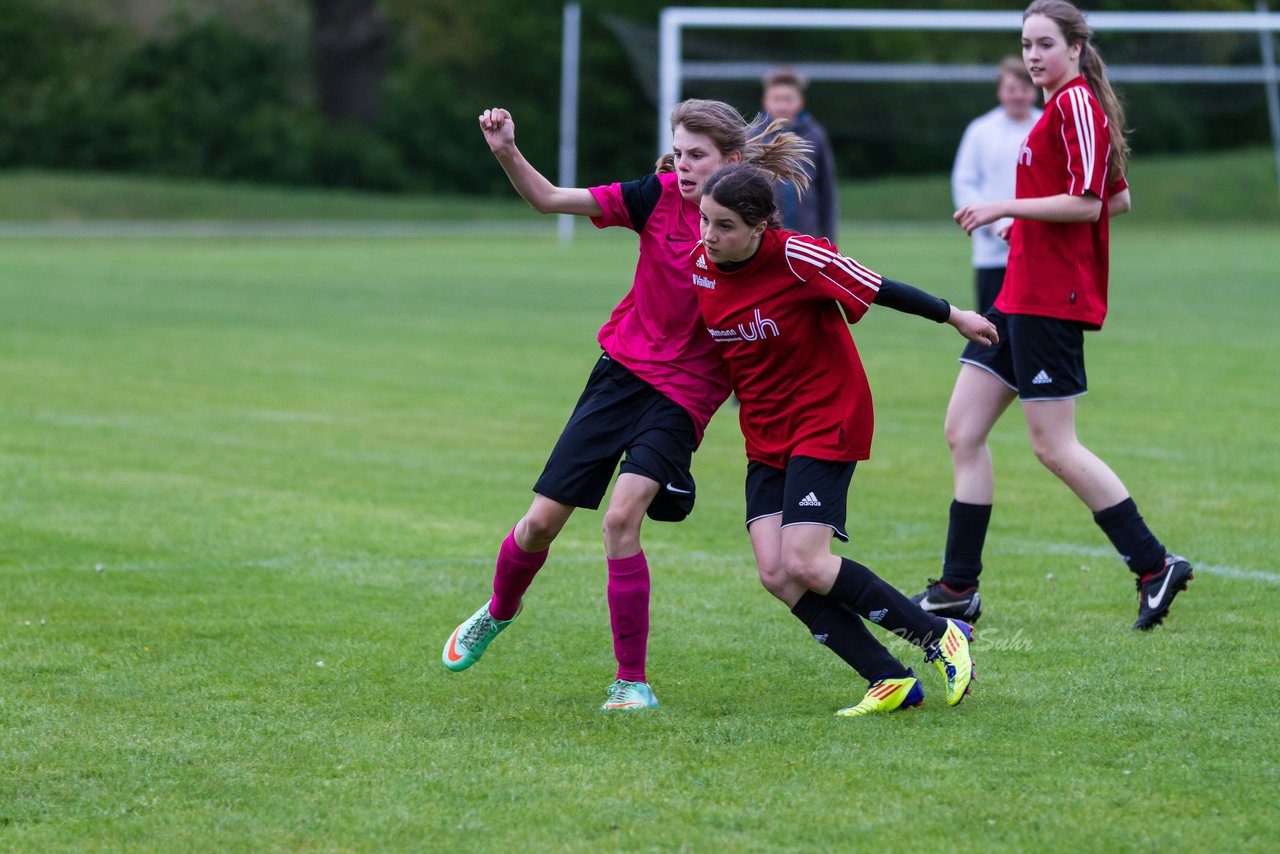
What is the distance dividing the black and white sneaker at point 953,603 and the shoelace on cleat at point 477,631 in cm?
164

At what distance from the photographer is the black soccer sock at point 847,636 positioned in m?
4.88

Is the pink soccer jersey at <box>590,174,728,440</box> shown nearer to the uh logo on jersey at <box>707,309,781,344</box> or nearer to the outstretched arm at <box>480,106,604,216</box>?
the outstretched arm at <box>480,106,604,216</box>

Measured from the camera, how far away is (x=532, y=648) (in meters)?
5.66

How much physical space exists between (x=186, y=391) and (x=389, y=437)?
2.77 meters

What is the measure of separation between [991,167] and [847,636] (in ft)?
19.5

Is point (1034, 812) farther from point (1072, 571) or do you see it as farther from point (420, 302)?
point (420, 302)

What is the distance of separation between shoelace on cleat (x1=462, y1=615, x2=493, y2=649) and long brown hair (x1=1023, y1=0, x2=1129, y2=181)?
8.52 feet

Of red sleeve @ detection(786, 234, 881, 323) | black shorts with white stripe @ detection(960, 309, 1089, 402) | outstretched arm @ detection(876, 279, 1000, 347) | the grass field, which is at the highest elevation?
red sleeve @ detection(786, 234, 881, 323)

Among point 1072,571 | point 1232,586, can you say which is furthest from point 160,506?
point 1232,586

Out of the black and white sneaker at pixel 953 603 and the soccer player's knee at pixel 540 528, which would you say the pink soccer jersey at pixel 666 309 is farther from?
the black and white sneaker at pixel 953 603

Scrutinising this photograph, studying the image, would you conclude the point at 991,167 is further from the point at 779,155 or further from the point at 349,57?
the point at 349,57

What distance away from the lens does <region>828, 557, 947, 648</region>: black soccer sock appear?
16.0ft

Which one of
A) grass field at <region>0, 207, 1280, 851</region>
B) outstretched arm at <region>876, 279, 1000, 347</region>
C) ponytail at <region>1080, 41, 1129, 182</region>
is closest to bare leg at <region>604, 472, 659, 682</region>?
grass field at <region>0, 207, 1280, 851</region>

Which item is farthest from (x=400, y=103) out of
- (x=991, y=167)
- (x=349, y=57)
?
(x=991, y=167)
